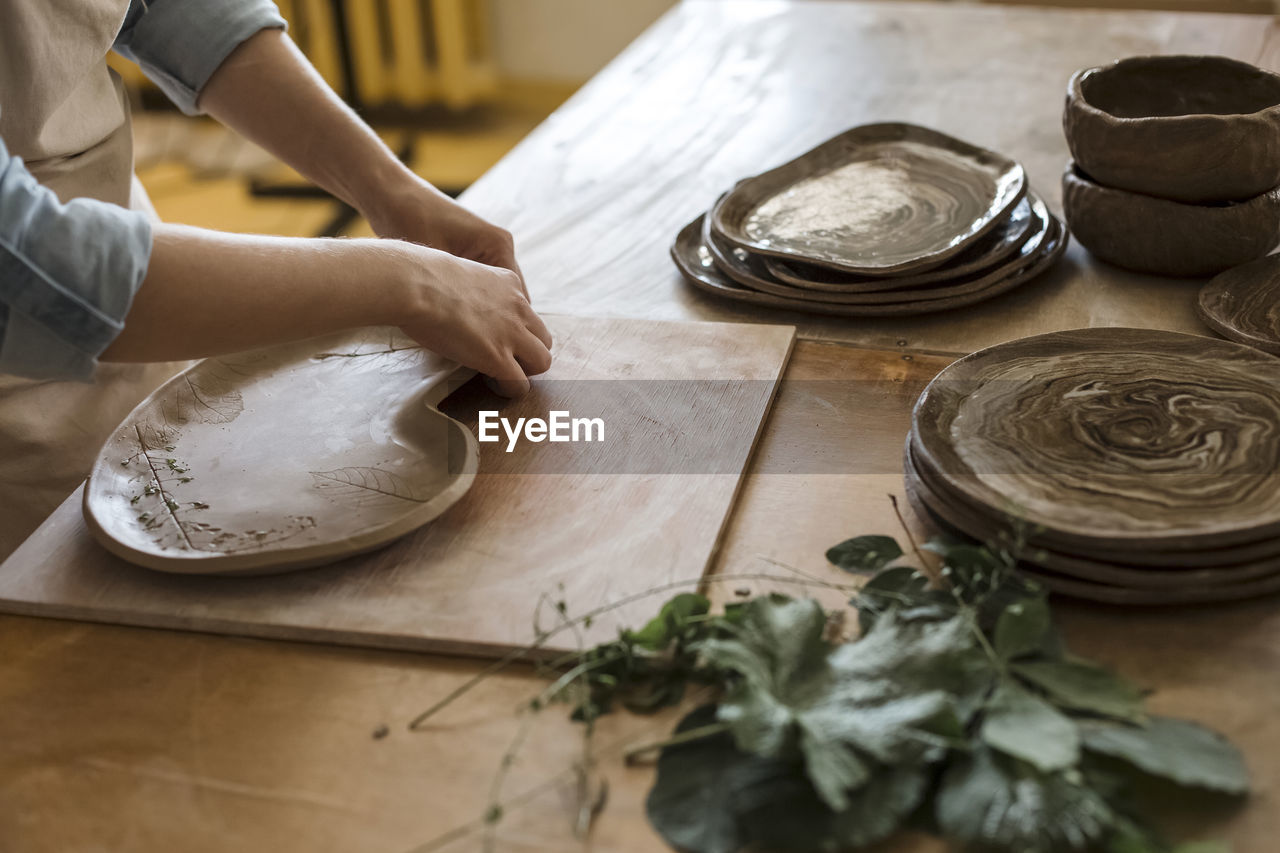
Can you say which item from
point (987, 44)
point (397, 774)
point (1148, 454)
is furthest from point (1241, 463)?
point (987, 44)

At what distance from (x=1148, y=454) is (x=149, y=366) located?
1023 mm

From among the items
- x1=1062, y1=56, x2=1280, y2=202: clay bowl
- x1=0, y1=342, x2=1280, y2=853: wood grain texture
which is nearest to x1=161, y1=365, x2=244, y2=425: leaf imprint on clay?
x1=0, y1=342, x2=1280, y2=853: wood grain texture

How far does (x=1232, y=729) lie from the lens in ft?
2.08

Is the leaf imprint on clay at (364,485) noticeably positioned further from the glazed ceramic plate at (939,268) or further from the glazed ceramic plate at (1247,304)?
the glazed ceramic plate at (1247,304)

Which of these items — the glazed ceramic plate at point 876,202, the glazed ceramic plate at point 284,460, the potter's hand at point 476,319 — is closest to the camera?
the glazed ceramic plate at point 284,460

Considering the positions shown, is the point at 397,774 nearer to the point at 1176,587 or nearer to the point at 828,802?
the point at 828,802

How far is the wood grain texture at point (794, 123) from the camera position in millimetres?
1125

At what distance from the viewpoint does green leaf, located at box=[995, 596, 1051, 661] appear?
0.64m

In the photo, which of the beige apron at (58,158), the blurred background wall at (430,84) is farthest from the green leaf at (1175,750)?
the blurred background wall at (430,84)

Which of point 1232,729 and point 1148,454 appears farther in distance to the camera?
point 1148,454

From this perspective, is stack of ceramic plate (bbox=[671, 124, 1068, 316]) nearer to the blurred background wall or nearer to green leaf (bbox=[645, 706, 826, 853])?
green leaf (bbox=[645, 706, 826, 853])

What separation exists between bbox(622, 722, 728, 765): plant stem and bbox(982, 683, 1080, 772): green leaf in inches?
5.6

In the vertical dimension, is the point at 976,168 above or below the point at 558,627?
above

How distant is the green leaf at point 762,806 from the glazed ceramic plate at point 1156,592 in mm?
198
